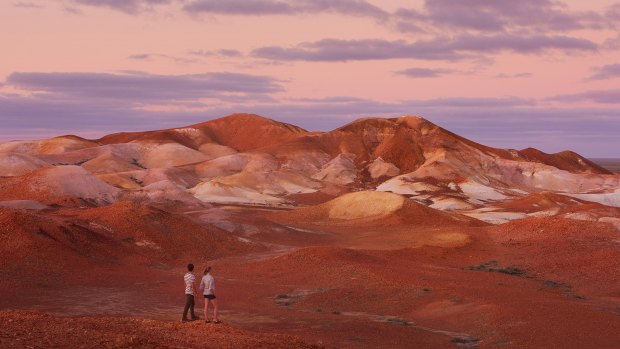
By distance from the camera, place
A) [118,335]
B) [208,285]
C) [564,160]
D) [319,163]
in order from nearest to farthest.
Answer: [118,335], [208,285], [319,163], [564,160]

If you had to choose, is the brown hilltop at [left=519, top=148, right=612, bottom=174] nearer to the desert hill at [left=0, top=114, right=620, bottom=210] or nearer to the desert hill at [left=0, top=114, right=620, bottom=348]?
the desert hill at [left=0, top=114, right=620, bottom=210]

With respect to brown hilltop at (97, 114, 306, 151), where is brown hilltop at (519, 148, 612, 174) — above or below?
below

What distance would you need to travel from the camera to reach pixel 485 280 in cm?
4000

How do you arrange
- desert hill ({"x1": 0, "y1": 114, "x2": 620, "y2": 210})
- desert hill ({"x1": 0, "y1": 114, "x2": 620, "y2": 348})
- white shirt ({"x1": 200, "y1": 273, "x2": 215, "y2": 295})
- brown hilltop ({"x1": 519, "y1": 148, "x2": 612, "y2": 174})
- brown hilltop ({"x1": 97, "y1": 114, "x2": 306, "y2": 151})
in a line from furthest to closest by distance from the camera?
1. brown hilltop ({"x1": 97, "y1": 114, "x2": 306, "y2": 151})
2. brown hilltop ({"x1": 519, "y1": 148, "x2": 612, "y2": 174})
3. desert hill ({"x1": 0, "y1": 114, "x2": 620, "y2": 210})
4. desert hill ({"x1": 0, "y1": 114, "x2": 620, "y2": 348})
5. white shirt ({"x1": 200, "y1": 273, "x2": 215, "y2": 295})

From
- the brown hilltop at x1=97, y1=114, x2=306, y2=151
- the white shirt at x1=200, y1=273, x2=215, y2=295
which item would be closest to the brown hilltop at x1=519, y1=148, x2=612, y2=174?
the brown hilltop at x1=97, y1=114, x2=306, y2=151

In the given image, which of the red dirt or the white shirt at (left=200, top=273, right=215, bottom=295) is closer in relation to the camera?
the red dirt

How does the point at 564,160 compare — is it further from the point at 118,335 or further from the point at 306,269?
the point at 118,335

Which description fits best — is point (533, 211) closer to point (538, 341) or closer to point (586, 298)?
point (586, 298)

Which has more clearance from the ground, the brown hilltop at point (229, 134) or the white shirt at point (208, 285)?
the brown hilltop at point (229, 134)

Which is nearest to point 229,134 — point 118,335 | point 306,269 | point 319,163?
point 319,163

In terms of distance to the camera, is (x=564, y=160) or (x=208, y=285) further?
(x=564, y=160)

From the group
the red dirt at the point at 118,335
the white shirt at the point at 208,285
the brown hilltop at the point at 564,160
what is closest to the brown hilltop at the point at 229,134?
the brown hilltop at the point at 564,160

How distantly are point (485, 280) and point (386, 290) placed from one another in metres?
7.94

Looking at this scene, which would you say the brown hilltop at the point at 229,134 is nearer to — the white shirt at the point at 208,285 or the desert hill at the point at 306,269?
the desert hill at the point at 306,269
